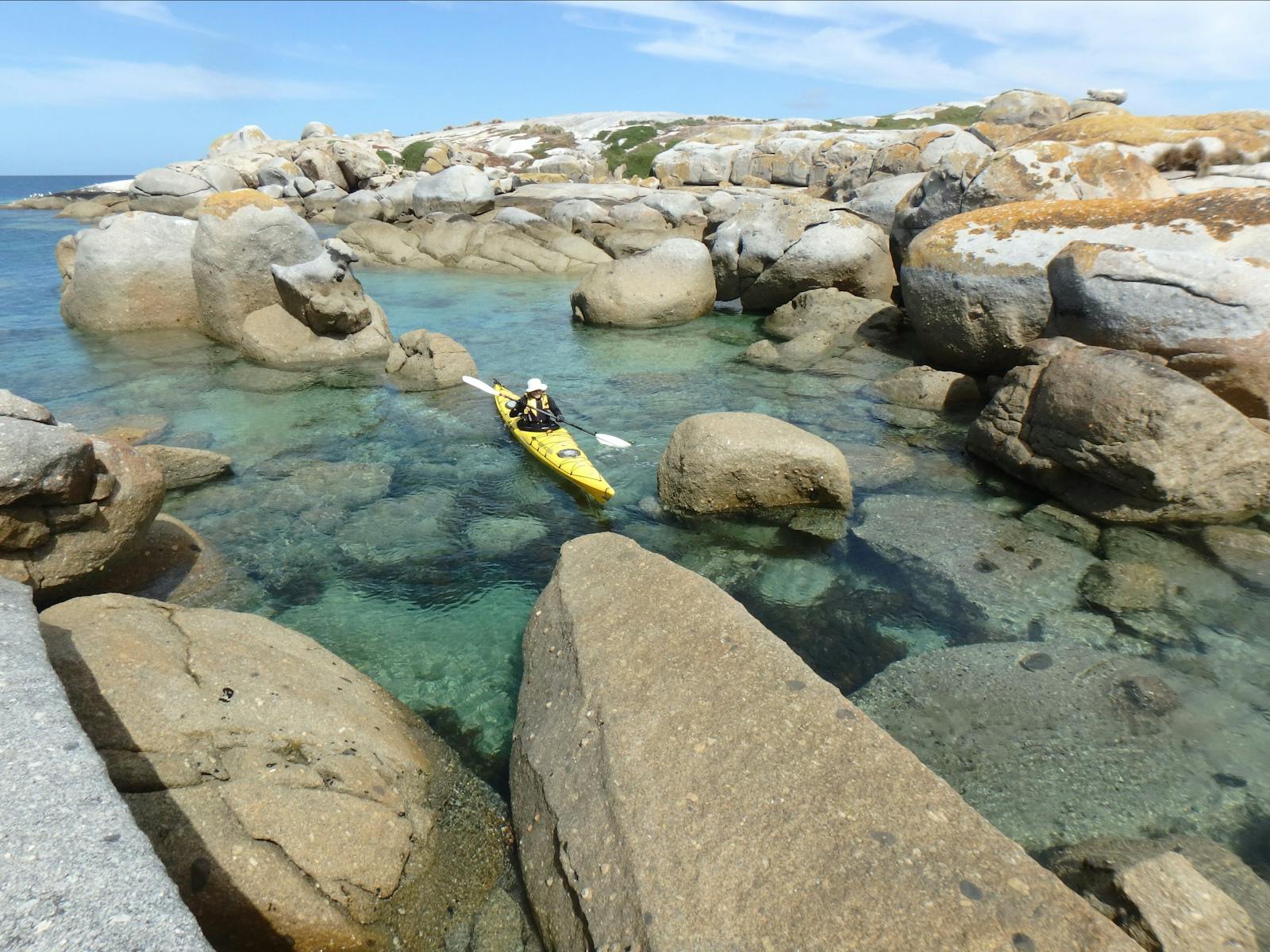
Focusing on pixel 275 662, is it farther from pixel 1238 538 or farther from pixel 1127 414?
pixel 1238 538

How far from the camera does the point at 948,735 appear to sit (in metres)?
4.82

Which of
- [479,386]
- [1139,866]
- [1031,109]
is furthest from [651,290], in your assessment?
[1031,109]

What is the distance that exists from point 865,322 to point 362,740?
512 inches

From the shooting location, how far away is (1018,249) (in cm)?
988

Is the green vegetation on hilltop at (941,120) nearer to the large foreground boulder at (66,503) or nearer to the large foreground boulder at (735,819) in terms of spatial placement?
the large foreground boulder at (66,503)

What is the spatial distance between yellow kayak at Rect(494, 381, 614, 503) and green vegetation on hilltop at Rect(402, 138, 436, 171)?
5109 cm

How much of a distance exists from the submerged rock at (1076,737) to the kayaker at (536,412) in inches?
219

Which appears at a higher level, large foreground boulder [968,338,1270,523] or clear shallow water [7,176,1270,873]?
large foreground boulder [968,338,1270,523]

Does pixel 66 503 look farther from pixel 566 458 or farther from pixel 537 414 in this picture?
pixel 537 414

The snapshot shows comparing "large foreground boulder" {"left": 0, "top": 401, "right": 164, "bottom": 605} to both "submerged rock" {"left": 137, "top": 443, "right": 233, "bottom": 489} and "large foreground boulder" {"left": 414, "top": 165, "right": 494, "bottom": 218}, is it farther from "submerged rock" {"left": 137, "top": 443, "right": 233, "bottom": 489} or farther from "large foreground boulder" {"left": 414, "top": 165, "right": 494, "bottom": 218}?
"large foreground boulder" {"left": 414, "top": 165, "right": 494, "bottom": 218}

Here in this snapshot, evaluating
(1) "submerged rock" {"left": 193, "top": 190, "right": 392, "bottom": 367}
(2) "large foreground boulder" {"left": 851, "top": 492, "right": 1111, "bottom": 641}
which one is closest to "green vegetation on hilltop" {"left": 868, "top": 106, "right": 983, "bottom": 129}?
(1) "submerged rock" {"left": 193, "top": 190, "right": 392, "bottom": 367}

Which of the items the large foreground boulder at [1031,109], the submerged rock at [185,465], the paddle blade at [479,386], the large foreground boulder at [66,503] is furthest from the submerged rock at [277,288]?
the large foreground boulder at [1031,109]

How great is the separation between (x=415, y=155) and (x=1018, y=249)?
55.6 metres

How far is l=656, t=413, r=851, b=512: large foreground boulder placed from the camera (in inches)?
297
